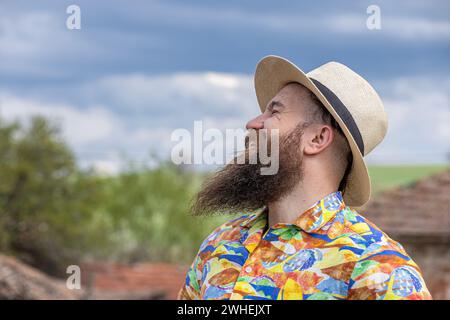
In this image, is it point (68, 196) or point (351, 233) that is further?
point (68, 196)

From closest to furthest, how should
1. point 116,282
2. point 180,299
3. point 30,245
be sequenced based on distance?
point 180,299 → point 116,282 → point 30,245

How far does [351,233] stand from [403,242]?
7.99 metres

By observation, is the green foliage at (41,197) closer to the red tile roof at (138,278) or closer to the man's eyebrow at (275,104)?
the red tile roof at (138,278)

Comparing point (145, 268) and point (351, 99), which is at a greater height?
point (351, 99)

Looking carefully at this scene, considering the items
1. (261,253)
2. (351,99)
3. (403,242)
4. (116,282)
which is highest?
(351,99)

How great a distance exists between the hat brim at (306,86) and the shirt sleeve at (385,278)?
54 cm

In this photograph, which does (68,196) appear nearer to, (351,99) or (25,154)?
(25,154)

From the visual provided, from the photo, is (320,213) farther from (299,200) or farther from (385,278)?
(385,278)

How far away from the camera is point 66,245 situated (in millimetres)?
17516

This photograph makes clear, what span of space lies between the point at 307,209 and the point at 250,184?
0.28 metres

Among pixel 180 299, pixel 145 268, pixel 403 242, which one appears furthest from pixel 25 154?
pixel 180 299

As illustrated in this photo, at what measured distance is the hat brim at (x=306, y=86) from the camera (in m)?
3.32

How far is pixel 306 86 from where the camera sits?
3.41 m

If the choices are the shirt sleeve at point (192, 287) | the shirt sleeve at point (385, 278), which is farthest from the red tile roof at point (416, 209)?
the shirt sleeve at point (385, 278)
